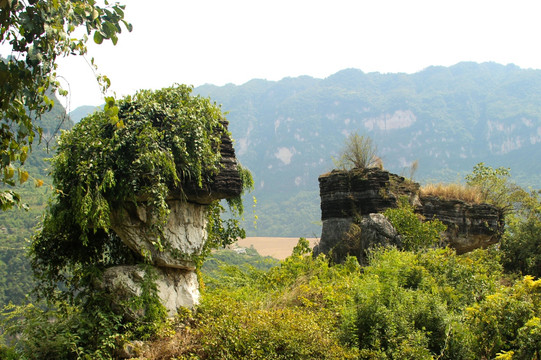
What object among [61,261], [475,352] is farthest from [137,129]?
[475,352]

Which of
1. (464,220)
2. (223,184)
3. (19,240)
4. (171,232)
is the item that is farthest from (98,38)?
(19,240)

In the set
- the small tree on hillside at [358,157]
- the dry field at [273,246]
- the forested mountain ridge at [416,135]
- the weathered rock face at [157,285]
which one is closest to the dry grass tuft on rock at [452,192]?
the small tree on hillside at [358,157]

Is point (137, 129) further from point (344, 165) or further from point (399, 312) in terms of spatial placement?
point (344, 165)

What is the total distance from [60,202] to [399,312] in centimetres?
569

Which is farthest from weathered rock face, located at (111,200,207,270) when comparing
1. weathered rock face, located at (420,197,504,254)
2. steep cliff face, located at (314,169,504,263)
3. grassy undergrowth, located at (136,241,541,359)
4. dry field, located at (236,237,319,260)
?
dry field, located at (236,237,319,260)

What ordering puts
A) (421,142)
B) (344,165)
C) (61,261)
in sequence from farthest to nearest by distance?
1. (421,142)
2. (344,165)
3. (61,261)

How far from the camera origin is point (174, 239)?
8.84m

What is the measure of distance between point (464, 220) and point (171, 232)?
1130 cm

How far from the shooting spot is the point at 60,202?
26.5 feet

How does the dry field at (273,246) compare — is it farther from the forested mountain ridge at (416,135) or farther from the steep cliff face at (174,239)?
the steep cliff face at (174,239)

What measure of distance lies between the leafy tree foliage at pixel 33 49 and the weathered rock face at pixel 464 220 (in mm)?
13503

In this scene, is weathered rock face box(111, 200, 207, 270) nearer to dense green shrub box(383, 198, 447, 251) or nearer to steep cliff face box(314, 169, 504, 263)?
steep cliff face box(314, 169, 504, 263)

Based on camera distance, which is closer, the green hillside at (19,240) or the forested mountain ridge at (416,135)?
the green hillside at (19,240)

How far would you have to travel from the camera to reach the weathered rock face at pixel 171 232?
331 inches
